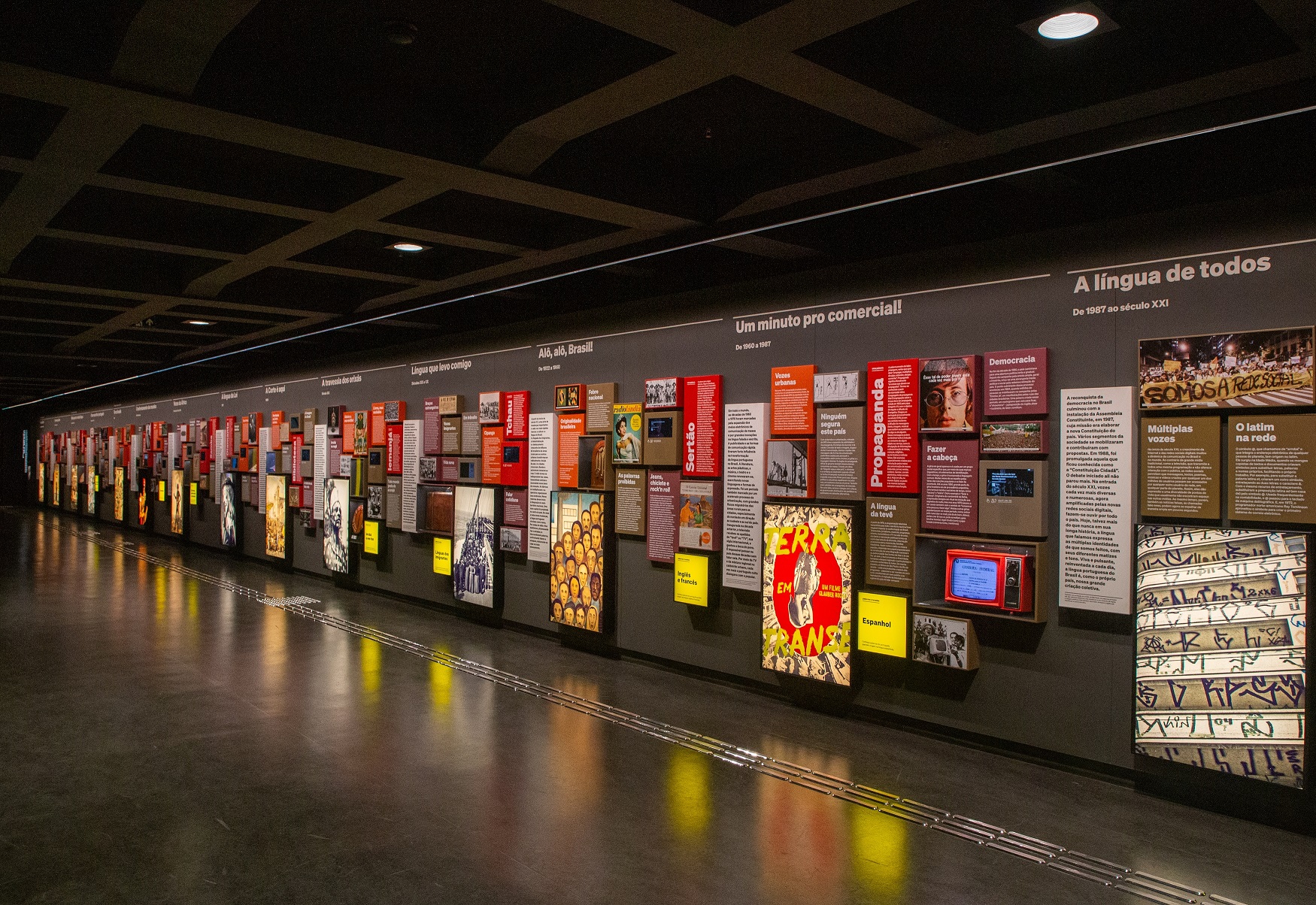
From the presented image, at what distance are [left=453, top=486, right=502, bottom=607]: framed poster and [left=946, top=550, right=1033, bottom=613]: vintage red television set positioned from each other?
4819 mm

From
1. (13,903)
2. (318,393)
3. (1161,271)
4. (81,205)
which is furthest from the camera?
(318,393)

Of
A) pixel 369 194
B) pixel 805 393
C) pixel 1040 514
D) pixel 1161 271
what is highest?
pixel 369 194

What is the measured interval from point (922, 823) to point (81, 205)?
6448mm

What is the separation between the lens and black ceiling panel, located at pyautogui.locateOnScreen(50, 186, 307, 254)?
19.4 feet

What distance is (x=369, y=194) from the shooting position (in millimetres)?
5059

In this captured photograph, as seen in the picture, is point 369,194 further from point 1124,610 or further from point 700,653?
point 1124,610

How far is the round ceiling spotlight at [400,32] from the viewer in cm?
344

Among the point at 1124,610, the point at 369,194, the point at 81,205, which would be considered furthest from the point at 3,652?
the point at 1124,610

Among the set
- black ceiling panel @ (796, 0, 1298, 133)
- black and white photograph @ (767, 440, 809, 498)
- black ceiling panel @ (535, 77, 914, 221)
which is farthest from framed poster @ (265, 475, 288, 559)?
black ceiling panel @ (796, 0, 1298, 133)

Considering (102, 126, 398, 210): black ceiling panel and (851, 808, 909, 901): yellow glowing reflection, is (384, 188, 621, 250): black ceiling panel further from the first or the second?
(851, 808, 909, 901): yellow glowing reflection

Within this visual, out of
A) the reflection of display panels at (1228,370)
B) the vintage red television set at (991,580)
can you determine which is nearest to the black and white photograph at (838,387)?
the vintage red television set at (991,580)

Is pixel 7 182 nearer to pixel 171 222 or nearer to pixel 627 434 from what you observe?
pixel 171 222

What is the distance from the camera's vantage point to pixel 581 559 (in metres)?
7.55

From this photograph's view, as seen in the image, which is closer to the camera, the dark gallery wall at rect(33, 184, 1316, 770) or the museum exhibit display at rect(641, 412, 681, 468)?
the dark gallery wall at rect(33, 184, 1316, 770)
